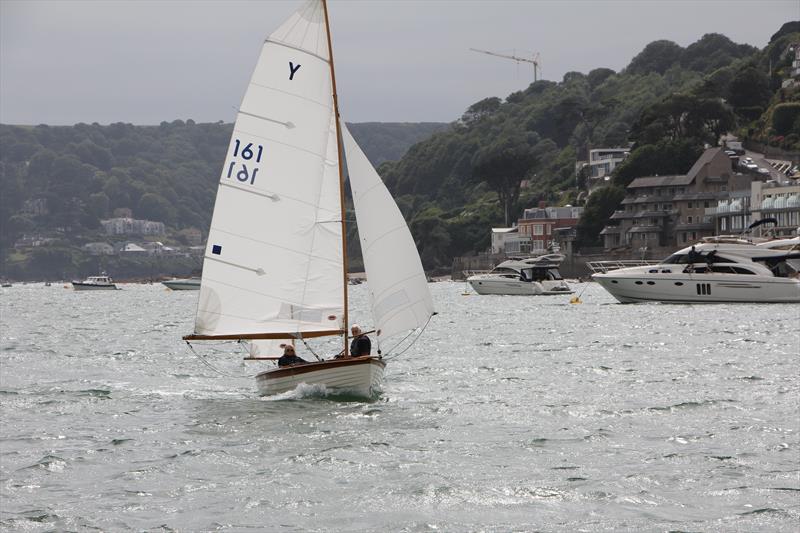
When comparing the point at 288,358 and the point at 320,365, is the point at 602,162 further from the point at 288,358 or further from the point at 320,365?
the point at 320,365

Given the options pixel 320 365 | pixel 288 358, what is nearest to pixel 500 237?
pixel 288 358

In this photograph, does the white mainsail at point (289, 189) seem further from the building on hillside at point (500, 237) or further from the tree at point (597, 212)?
the building on hillside at point (500, 237)

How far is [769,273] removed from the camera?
72.4 m

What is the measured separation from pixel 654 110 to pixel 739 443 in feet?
497

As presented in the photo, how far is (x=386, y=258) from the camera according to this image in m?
26.5

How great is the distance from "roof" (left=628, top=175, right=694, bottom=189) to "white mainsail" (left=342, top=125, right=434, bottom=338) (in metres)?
129

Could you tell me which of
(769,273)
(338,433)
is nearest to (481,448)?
(338,433)

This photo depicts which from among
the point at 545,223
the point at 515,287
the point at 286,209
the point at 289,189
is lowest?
the point at 515,287

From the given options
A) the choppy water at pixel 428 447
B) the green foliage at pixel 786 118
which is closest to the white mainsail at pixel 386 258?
the choppy water at pixel 428 447

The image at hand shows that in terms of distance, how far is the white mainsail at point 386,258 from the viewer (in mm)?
26391

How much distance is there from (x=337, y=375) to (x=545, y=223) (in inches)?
6174

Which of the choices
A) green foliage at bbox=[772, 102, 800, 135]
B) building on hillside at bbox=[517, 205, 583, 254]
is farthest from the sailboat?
building on hillside at bbox=[517, 205, 583, 254]

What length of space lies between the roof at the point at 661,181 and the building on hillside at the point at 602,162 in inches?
1179

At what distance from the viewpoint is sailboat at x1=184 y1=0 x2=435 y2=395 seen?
27.2 m
